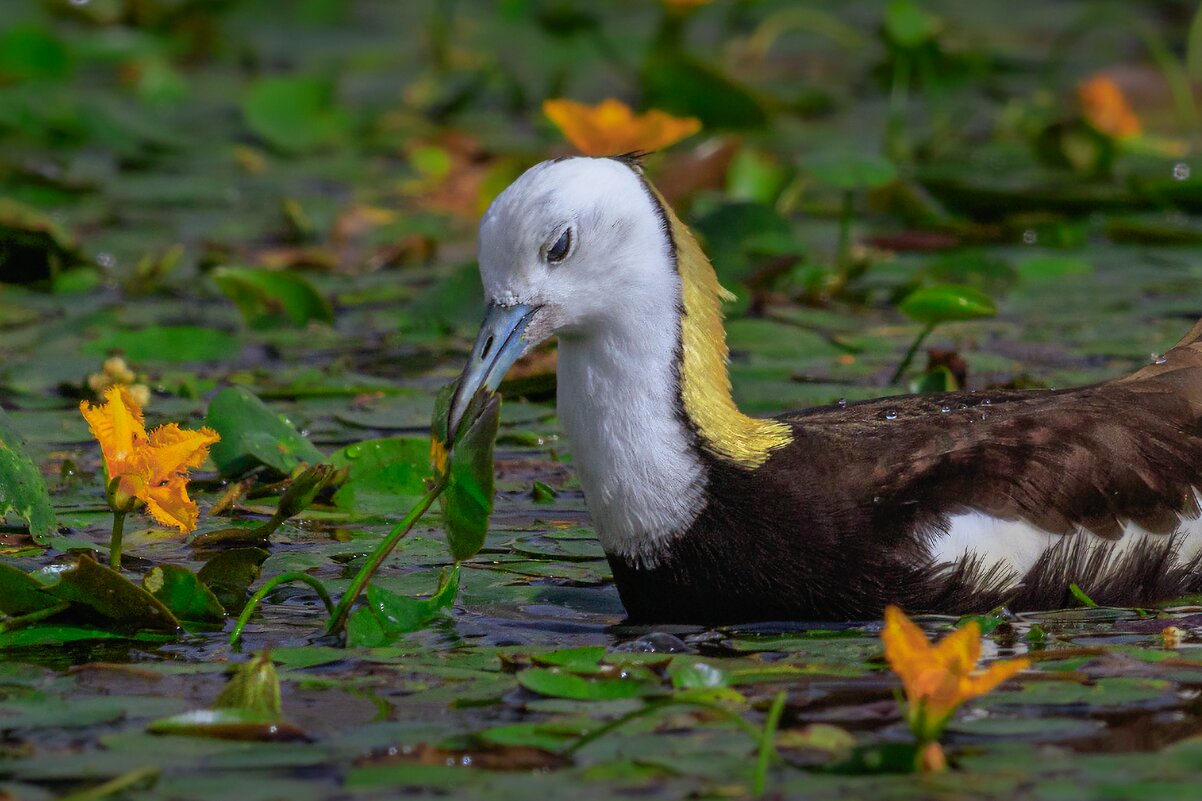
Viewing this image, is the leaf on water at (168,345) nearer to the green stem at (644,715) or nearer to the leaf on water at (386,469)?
the leaf on water at (386,469)

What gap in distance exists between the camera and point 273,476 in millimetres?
6543

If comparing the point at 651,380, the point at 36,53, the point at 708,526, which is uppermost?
the point at 36,53

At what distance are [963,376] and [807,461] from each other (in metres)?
2.12

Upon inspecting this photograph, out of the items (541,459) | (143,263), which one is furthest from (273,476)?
(143,263)

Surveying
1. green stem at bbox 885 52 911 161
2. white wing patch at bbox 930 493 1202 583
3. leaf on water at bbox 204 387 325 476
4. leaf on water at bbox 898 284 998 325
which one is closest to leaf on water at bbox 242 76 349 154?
green stem at bbox 885 52 911 161

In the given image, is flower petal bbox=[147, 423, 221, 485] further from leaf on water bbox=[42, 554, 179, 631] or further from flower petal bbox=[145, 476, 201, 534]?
leaf on water bbox=[42, 554, 179, 631]

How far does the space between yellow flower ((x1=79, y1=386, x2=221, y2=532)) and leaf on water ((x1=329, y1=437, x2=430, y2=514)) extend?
53.0 inches

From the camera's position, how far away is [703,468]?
17.2 feet

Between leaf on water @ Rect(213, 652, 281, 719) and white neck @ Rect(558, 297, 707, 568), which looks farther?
white neck @ Rect(558, 297, 707, 568)

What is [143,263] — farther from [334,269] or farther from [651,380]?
[651,380]

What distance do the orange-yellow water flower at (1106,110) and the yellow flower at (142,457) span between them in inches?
248

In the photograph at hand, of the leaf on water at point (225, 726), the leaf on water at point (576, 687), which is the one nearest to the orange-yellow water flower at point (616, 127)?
the leaf on water at point (576, 687)

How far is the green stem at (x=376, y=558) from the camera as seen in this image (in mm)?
4801

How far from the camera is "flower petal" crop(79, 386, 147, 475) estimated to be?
4.98 meters
